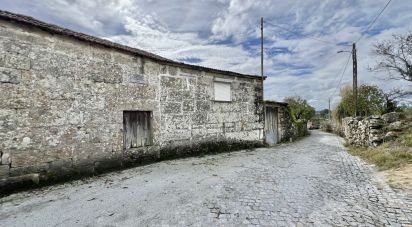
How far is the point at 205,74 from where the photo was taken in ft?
28.5

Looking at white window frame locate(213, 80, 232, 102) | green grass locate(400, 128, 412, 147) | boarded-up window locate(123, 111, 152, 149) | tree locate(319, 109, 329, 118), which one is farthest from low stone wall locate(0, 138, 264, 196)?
tree locate(319, 109, 329, 118)

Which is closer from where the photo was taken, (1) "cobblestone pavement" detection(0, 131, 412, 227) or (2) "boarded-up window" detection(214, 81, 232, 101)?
(1) "cobblestone pavement" detection(0, 131, 412, 227)

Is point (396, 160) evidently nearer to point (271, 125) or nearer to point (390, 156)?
point (390, 156)

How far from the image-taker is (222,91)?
9.33 m

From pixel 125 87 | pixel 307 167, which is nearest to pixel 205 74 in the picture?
pixel 125 87

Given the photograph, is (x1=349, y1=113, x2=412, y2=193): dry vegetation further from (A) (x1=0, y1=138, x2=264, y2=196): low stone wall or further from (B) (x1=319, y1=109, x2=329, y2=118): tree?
(B) (x1=319, y1=109, x2=329, y2=118): tree

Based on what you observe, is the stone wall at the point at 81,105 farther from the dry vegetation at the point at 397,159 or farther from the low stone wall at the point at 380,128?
the low stone wall at the point at 380,128

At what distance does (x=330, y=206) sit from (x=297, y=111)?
82.6 feet

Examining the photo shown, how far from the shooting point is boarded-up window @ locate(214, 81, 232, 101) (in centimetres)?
912

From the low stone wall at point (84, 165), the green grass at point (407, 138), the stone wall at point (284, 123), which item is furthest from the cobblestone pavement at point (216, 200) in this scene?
the stone wall at point (284, 123)

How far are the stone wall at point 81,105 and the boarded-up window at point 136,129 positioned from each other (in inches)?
7.1

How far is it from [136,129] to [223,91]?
4023 millimetres

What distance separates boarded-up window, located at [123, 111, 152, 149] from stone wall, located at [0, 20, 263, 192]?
18 centimetres

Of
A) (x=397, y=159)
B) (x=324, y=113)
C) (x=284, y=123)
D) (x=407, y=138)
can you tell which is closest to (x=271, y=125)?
(x=284, y=123)
